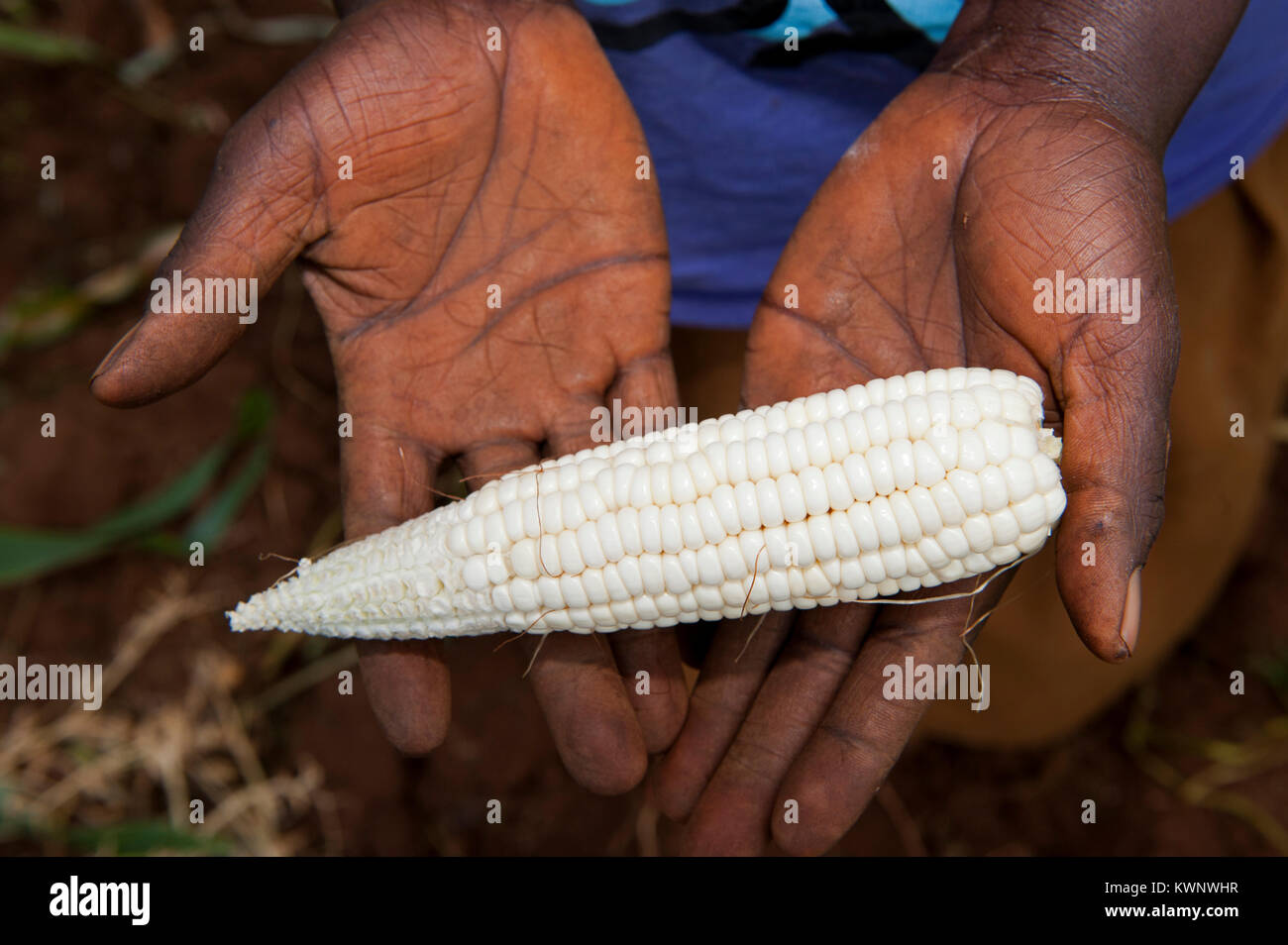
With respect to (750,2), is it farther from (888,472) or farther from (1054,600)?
(1054,600)

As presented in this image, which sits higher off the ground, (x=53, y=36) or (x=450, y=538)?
(x=53, y=36)

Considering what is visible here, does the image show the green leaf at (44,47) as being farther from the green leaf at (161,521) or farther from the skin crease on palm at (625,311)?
the skin crease on palm at (625,311)

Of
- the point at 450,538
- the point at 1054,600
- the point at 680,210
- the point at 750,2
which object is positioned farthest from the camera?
the point at 1054,600

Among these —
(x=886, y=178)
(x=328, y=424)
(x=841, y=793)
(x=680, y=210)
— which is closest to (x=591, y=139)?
(x=680, y=210)

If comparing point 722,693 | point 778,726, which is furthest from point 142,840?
point 778,726

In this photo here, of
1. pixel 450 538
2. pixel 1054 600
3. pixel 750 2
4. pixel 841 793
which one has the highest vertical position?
pixel 750 2

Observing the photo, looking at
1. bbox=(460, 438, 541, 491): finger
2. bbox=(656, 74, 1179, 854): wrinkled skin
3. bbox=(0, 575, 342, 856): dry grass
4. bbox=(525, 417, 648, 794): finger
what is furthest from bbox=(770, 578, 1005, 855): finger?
bbox=(0, 575, 342, 856): dry grass

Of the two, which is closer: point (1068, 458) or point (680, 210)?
point (1068, 458)
